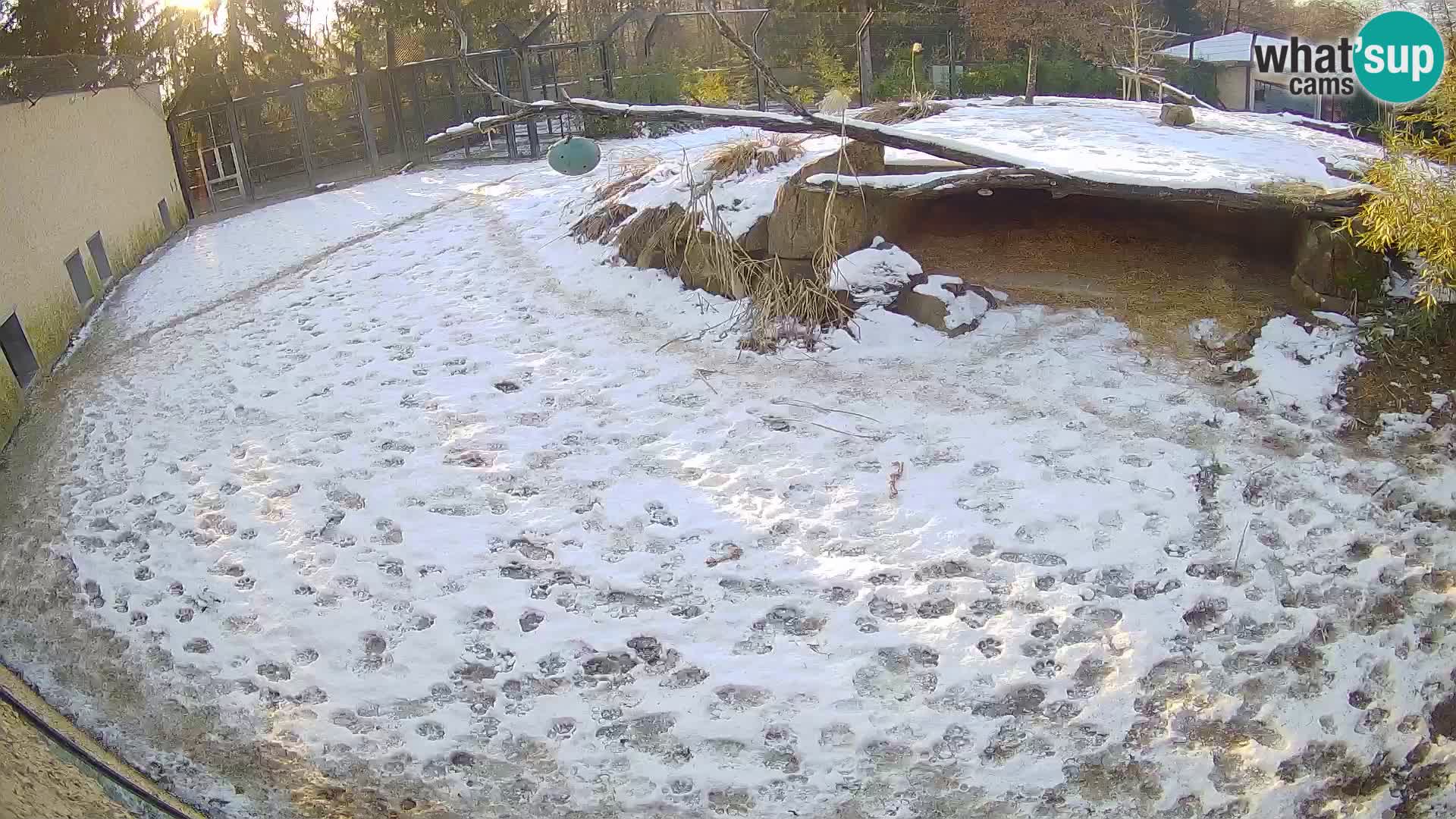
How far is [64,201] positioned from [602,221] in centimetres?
424

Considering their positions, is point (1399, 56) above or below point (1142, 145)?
above

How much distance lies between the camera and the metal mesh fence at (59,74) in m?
7.03

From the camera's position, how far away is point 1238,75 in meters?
18.3

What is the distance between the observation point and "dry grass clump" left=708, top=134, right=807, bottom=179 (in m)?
7.28

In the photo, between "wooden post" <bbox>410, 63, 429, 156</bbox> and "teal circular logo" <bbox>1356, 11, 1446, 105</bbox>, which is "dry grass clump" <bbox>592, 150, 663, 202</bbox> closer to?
"teal circular logo" <bbox>1356, 11, 1446, 105</bbox>

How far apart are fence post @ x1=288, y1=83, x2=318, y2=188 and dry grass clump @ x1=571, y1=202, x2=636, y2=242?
6983 mm

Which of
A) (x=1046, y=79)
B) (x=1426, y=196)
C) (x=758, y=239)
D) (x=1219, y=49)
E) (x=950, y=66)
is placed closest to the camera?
(x=1426, y=196)

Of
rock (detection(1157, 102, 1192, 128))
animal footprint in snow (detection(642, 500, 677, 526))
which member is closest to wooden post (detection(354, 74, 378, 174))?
rock (detection(1157, 102, 1192, 128))

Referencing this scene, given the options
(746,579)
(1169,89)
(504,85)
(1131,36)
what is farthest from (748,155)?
(1131,36)

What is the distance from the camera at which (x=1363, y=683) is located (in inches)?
139

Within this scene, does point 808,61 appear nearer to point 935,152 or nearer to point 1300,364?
point 935,152

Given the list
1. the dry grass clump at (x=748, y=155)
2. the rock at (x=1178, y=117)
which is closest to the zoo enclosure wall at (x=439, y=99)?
the rock at (x=1178, y=117)

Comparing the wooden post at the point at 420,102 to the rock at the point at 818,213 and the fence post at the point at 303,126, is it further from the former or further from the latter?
the rock at the point at 818,213

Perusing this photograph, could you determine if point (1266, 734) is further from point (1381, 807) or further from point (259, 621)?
point (259, 621)
